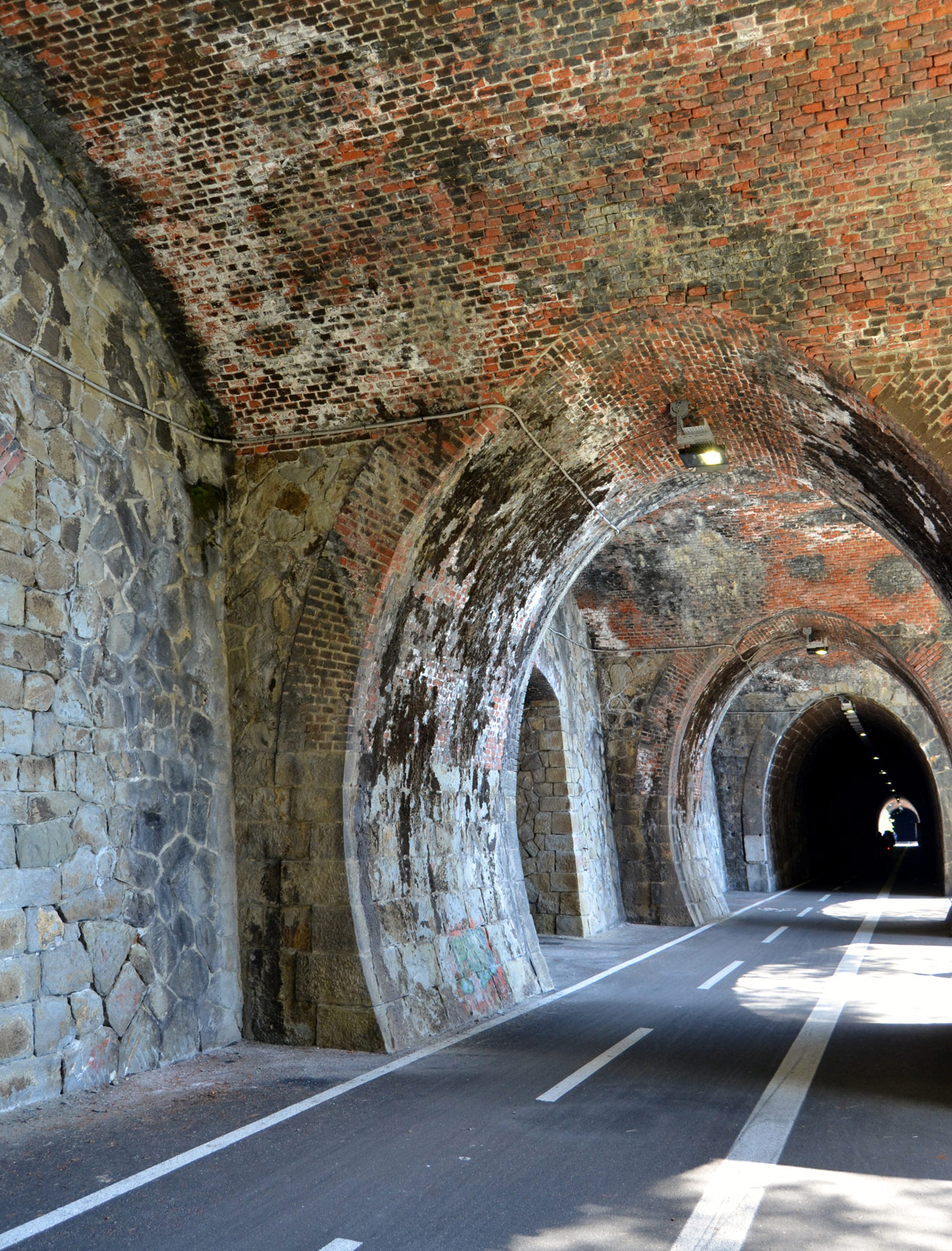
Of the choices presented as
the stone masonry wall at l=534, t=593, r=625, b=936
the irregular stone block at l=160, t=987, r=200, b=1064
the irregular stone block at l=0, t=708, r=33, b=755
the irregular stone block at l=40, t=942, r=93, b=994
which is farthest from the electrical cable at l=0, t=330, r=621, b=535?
the stone masonry wall at l=534, t=593, r=625, b=936

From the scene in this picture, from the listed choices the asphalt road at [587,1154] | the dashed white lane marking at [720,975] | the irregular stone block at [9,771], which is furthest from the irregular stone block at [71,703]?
the dashed white lane marking at [720,975]

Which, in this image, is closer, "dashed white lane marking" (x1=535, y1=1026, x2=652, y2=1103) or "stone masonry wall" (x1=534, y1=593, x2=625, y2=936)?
"dashed white lane marking" (x1=535, y1=1026, x2=652, y2=1103)

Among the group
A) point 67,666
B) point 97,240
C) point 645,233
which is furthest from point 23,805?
point 645,233

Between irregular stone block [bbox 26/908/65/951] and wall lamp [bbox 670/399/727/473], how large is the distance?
6.44m

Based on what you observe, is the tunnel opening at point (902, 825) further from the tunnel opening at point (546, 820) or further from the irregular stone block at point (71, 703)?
the irregular stone block at point (71, 703)

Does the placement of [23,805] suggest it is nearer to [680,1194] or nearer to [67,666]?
[67,666]

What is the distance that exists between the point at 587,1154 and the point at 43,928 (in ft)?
11.6

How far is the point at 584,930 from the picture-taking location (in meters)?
15.9

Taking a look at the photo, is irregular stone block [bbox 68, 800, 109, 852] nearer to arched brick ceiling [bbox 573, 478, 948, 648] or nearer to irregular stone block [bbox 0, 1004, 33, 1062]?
irregular stone block [bbox 0, 1004, 33, 1062]

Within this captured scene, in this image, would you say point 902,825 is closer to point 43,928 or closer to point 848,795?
point 848,795

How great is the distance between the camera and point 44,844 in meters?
6.57

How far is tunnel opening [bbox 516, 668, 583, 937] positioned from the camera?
1599cm

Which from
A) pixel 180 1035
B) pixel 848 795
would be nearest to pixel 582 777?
pixel 180 1035

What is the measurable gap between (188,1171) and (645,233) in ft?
20.9
